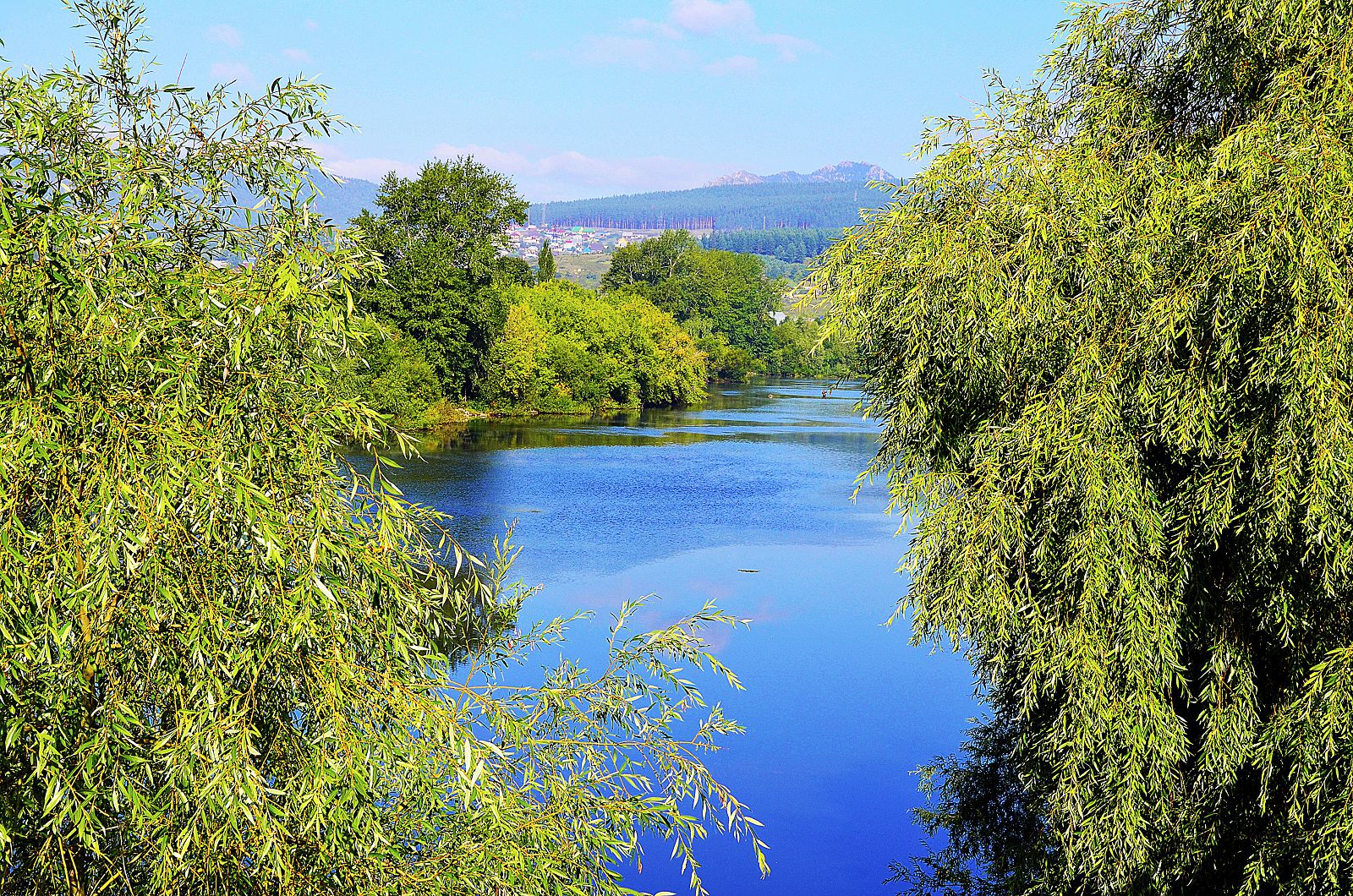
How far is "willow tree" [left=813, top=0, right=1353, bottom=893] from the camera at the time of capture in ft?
18.9

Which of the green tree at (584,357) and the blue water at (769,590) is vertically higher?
the green tree at (584,357)

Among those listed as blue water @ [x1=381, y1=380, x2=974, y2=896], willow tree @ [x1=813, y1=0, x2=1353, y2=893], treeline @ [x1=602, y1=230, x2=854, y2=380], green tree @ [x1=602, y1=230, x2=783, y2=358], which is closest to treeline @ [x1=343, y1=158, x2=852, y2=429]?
blue water @ [x1=381, y1=380, x2=974, y2=896]

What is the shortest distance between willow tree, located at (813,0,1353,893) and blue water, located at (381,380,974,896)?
3224 mm

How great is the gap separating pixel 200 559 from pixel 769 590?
46.9ft

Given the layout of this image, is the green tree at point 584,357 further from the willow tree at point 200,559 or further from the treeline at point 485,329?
the willow tree at point 200,559

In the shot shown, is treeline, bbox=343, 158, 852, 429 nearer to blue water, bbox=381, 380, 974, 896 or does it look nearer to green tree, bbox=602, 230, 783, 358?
blue water, bbox=381, 380, 974, 896

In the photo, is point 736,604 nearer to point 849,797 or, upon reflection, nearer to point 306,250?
point 849,797

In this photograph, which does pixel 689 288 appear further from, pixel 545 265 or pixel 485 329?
pixel 485 329

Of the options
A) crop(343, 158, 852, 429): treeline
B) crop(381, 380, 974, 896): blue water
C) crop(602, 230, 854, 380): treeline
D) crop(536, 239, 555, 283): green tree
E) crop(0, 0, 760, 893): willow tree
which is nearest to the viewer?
crop(0, 0, 760, 893): willow tree

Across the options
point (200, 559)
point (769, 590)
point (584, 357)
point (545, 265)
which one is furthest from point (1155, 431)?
point (545, 265)

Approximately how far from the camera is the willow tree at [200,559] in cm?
303

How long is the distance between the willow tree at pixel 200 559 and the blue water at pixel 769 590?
6.78m

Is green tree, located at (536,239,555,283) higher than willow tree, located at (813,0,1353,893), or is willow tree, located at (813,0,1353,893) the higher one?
green tree, located at (536,239,555,283)

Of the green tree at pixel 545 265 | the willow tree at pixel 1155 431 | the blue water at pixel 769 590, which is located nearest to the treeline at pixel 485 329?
the blue water at pixel 769 590
